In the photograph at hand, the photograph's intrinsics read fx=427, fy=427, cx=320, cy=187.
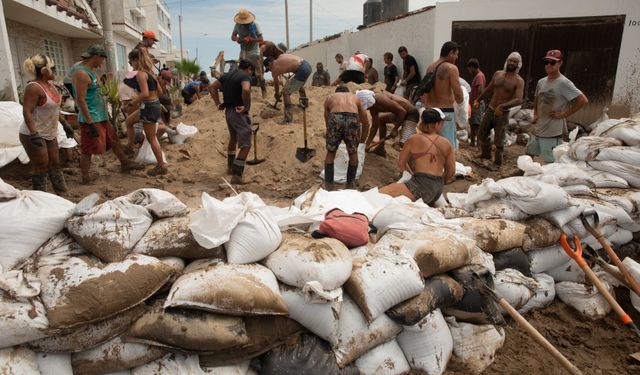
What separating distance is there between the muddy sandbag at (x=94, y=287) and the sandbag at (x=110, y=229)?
6 cm

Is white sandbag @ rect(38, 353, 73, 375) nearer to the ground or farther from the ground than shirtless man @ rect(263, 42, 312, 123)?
nearer to the ground

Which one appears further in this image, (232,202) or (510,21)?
(510,21)

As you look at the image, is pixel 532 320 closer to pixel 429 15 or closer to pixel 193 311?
pixel 193 311

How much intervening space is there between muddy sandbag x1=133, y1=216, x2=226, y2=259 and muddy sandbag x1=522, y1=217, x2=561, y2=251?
198 cm

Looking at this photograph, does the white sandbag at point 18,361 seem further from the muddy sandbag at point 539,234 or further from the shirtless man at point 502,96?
the shirtless man at point 502,96

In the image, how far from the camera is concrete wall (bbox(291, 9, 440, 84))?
8.87 m

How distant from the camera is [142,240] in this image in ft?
6.56

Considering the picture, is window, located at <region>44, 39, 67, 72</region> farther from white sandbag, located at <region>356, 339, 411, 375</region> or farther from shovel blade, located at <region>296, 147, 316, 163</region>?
white sandbag, located at <region>356, 339, 411, 375</region>

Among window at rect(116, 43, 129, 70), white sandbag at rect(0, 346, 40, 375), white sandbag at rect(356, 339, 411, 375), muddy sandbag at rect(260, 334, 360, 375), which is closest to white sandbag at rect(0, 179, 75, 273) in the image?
white sandbag at rect(0, 346, 40, 375)

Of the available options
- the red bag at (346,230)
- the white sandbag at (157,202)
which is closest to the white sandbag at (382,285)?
the red bag at (346,230)

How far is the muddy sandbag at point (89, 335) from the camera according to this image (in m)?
1.68

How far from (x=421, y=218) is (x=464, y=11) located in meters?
7.33

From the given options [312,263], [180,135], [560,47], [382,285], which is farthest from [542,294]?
[560,47]

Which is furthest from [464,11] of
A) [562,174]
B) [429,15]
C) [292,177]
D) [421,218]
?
[421,218]
